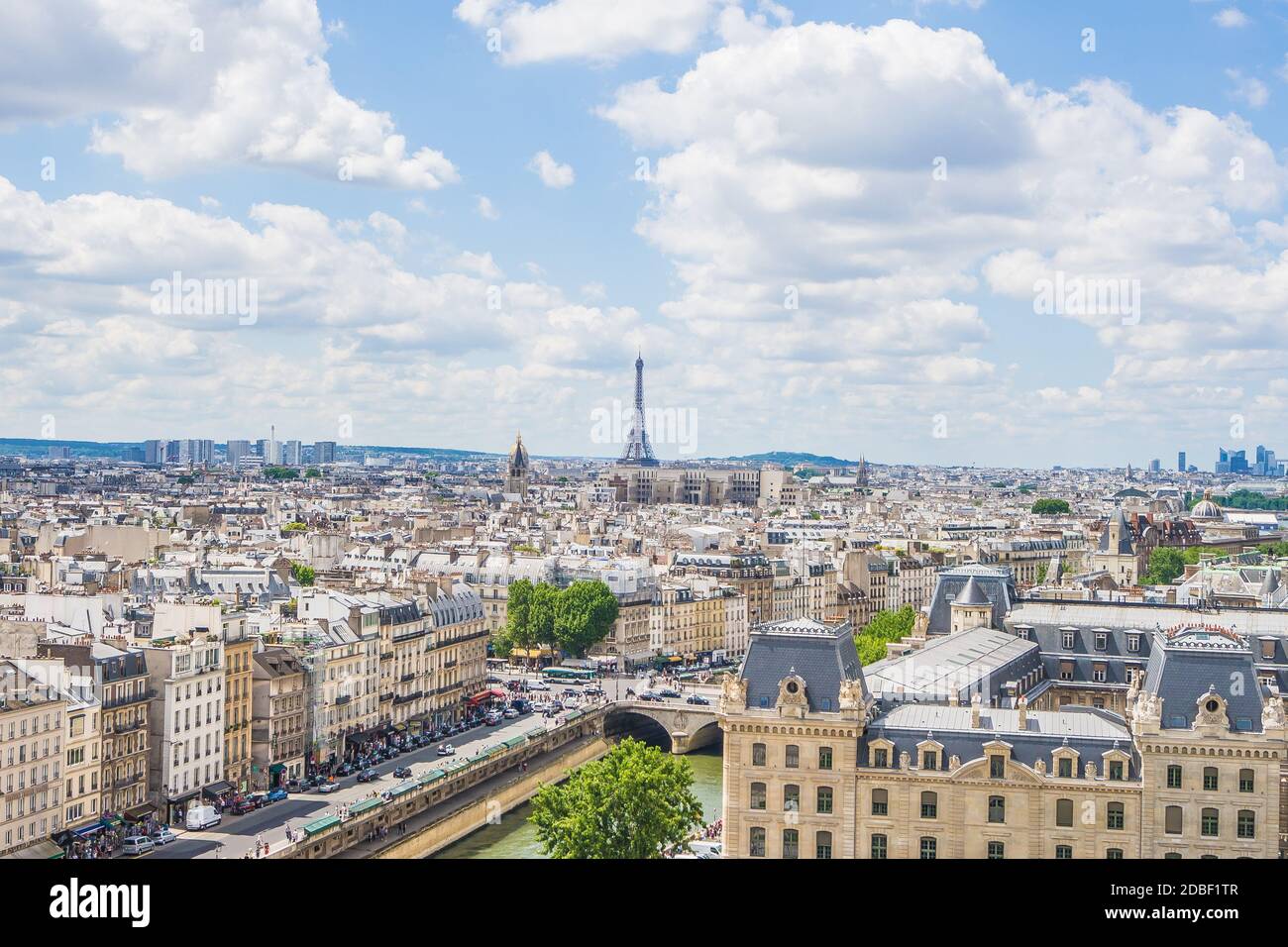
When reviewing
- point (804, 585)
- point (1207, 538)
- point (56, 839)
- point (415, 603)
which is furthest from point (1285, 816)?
point (1207, 538)

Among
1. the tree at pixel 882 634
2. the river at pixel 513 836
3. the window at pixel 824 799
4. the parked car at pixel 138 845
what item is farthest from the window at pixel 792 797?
the tree at pixel 882 634

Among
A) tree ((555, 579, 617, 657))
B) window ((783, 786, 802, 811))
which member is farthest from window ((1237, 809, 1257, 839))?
tree ((555, 579, 617, 657))

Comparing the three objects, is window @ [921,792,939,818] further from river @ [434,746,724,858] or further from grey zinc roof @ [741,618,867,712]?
river @ [434,746,724,858]

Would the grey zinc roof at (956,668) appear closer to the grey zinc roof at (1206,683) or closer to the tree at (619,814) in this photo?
the tree at (619,814)

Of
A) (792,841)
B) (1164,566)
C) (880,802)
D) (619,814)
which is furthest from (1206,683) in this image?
(1164,566)

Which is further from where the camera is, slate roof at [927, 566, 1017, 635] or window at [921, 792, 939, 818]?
slate roof at [927, 566, 1017, 635]
